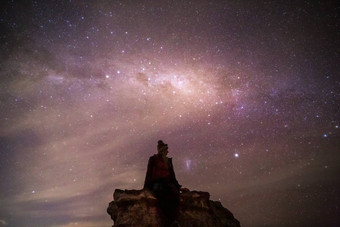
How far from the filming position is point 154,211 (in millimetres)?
7133

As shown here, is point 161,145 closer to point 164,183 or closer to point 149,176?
point 149,176

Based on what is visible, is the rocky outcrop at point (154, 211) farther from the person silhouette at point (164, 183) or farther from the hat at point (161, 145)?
the hat at point (161, 145)

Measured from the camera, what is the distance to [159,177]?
26.0ft

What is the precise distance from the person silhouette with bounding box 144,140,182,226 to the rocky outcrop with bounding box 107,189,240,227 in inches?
10.0

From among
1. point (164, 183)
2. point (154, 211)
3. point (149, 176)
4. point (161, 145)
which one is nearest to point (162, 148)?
point (161, 145)

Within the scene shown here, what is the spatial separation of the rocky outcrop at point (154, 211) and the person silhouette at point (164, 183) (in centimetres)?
25

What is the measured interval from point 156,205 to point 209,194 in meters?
2.42

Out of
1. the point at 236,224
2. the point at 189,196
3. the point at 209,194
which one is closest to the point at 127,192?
the point at 189,196

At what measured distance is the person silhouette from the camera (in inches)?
284

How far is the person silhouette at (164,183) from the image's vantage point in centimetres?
721

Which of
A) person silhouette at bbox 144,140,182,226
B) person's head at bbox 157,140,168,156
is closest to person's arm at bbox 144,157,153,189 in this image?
person silhouette at bbox 144,140,182,226

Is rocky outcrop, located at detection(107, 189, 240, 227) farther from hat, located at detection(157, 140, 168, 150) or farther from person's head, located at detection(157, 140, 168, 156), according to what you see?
hat, located at detection(157, 140, 168, 150)

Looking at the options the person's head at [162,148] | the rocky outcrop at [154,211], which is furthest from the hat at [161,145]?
the rocky outcrop at [154,211]

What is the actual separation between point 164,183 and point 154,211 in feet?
2.94
